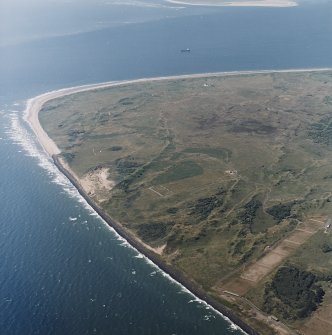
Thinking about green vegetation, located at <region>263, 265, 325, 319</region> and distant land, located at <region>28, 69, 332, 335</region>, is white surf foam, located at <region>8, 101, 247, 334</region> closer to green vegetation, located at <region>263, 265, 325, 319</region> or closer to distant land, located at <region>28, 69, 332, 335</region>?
distant land, located at <region>28, 69, 332, 335</region>

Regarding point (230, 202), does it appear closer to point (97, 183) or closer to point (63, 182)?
point (97, 183)

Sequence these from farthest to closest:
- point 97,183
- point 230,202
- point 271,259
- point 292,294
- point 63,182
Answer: point 63,182 → point 97,183 → point 230,202 → point 271,259 → point 292,294

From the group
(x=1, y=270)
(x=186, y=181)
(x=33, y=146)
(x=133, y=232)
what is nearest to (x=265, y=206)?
(x=186, y=181)

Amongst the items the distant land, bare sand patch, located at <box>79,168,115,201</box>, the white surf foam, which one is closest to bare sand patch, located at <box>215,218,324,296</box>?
the distant land

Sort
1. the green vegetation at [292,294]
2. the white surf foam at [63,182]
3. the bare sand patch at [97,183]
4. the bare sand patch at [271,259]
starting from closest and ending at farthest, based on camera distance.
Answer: the green vegetation at [292,294] < the white surf foam at [63,182] < the bare sand patch at [271,259] < the bare sand patch at [97,183]

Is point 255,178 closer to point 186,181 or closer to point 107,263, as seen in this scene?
point 186,181

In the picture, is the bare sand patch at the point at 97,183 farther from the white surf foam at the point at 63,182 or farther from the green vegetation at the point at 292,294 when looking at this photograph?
the green vegetation at the point at 292,294

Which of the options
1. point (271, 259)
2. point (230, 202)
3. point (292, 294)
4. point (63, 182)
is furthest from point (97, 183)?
point (292, 294)

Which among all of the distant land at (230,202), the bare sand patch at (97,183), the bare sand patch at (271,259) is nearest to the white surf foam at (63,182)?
the distant land at (230,202)

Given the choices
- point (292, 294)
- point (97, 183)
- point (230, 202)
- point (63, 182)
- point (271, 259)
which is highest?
point (292, 294)
